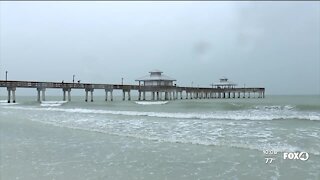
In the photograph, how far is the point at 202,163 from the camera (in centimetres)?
757

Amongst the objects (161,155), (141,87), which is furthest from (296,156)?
(141,87)

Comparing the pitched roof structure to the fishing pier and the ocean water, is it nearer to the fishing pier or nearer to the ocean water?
the fishing pier

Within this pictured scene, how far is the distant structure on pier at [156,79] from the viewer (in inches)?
2562

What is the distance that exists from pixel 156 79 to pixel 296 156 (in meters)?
56.7

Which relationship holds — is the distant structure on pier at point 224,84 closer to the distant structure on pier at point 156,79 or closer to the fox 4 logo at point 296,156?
the distant structure on pier at point 156,79

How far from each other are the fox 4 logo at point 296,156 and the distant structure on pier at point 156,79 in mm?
56321

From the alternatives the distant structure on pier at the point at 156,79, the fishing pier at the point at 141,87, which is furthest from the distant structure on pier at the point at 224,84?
the distant structure on pier at the point at 156,79

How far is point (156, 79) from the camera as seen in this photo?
212 feet

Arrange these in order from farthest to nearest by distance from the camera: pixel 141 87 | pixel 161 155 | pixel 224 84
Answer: pixel 224 84 → pixel 141 87 → pixel 161 155

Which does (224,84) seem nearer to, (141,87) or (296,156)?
(141,87)

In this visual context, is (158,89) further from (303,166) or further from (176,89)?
(303,166)

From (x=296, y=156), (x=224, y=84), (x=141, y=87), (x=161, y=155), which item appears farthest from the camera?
(x=224, y=84)

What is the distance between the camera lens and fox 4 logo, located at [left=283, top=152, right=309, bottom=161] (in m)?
7.89

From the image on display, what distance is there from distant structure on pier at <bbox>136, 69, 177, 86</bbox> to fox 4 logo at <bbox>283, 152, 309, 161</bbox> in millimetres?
56321
